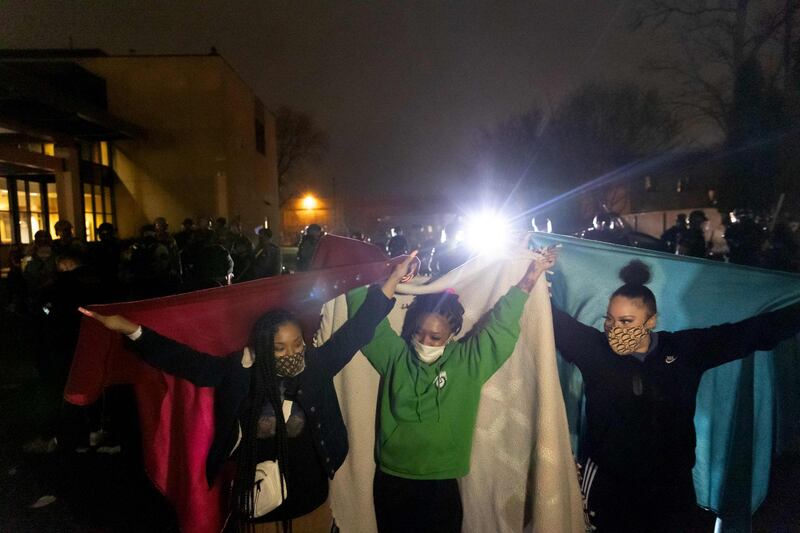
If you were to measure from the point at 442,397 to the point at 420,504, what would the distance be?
23.1 inches

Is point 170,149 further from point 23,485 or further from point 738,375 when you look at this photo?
point 738,375

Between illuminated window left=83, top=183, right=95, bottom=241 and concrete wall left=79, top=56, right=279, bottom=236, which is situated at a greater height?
concrete wall left=79, top=56, right=279, bottom=236

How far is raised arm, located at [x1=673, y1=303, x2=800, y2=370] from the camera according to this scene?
288cm

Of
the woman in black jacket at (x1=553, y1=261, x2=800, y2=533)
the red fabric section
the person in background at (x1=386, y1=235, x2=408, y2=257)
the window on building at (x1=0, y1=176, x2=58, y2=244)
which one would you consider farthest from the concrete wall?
the woman in black jacket at (x1=553, y1=261, x2=800, y2=533)

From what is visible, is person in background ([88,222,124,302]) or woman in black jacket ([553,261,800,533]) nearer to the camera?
woman in black jacket ([553,261,800,533])

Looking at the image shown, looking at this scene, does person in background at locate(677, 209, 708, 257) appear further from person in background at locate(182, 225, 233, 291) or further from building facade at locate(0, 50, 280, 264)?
building facade at locate(0, 50, 280, 264)

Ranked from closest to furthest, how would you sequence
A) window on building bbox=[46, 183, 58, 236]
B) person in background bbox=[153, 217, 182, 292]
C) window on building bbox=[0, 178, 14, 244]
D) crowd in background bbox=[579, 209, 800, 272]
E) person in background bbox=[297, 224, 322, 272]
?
person in background bbox=[153, 217, 182, 292]
crowd in background bbox=[579, 209, 800, 272]
person in background bbox=[297, 224, 322, 272]
window on building bbox=[0, 178, 14, 244]
window on building bbox=[46, 183, 58, 236]

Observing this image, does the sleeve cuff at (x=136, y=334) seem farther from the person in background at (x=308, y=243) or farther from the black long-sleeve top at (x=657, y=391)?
the person in background at (x=308, y=243)

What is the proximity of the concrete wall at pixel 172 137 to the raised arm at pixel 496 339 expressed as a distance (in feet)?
81.3

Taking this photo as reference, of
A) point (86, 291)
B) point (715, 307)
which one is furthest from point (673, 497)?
point (86, 291)

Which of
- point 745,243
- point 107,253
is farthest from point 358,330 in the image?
point 745,243

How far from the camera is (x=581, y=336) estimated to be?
300 cm

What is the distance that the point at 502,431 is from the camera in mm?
3105

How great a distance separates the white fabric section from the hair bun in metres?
0.61
